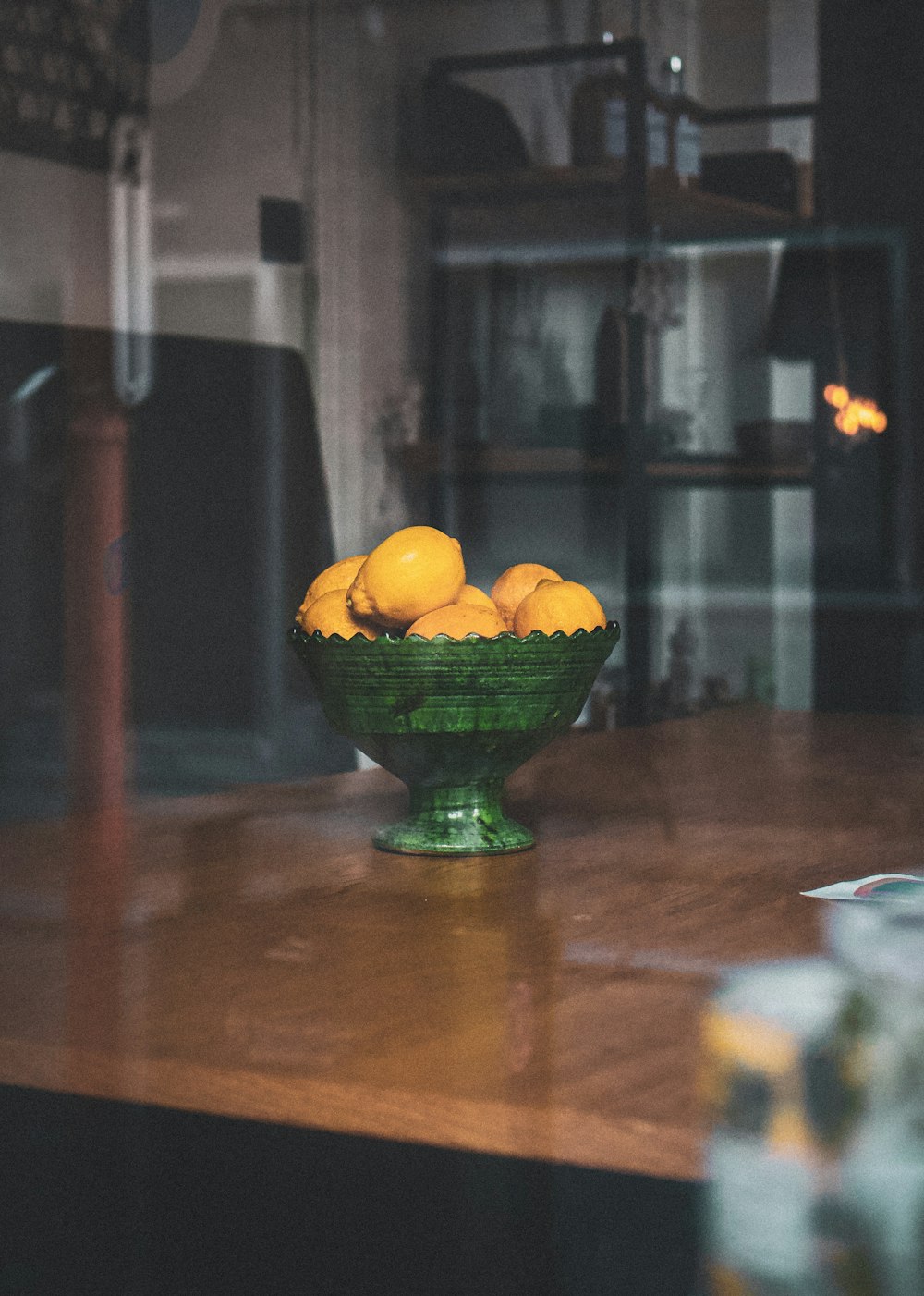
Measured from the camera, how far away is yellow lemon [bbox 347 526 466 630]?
0.89m

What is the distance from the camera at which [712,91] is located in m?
3.88

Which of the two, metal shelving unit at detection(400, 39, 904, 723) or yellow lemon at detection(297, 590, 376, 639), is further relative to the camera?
metal shelving unit at detection(400, 39, 904, 723)

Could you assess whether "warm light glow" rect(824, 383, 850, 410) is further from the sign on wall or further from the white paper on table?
the white paper on table

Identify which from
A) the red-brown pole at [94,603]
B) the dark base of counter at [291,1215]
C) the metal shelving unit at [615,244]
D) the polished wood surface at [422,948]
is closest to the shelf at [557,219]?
the metal shelving unit at [615,244]

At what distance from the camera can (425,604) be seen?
0.90 meters

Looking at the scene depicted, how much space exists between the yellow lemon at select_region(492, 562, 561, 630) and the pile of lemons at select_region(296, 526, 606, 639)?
0.04 meters

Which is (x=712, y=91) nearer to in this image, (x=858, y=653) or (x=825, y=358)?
(x=825, y=358)

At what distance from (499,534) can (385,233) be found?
0.71m

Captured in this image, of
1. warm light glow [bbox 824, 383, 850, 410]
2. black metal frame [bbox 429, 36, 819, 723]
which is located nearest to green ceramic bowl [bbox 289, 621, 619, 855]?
black metal frame [bbox 429, 36, 819, 723]

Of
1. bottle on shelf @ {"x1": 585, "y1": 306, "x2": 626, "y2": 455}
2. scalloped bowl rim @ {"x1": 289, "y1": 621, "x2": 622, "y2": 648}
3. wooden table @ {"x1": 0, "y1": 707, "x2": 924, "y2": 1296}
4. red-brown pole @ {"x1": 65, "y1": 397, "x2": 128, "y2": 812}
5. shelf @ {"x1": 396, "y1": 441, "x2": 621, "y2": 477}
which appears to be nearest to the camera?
wooden table @ {"x1": 0, "y1": 707, "x2": 924, "y2": 1296}

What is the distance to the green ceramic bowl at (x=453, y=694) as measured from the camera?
860mm

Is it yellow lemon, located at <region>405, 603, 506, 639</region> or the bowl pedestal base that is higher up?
yellow lemon, located at <region>405, 603, 506, 639</region>

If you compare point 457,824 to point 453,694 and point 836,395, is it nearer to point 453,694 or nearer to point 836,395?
point 453,694

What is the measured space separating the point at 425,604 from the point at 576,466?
8.14 feet
